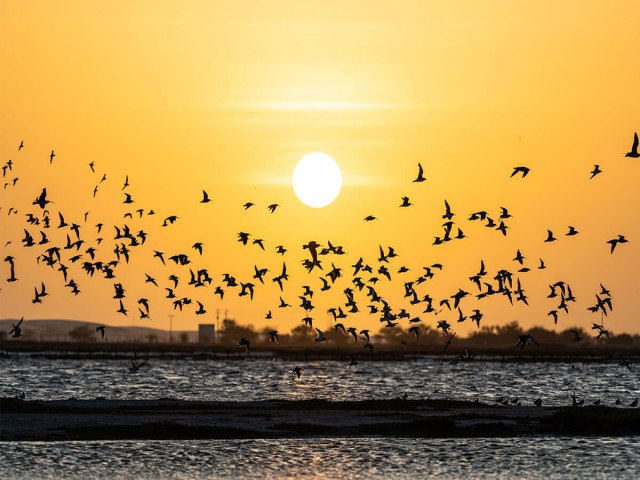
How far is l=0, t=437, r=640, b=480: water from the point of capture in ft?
176

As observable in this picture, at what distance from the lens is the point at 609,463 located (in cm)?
5694

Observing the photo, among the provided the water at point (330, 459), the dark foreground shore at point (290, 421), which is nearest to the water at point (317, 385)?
the dark foreground shore at point (290, 421)

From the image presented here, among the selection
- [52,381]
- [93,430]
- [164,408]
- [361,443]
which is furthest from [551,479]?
[52,381]

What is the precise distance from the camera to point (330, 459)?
190ft

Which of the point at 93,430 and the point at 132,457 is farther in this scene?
the point at 93,430

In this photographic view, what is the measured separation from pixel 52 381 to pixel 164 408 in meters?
48.6

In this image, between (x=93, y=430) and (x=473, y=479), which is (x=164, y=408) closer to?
(x=93, y=430)

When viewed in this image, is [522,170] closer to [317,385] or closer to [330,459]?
[330,459]

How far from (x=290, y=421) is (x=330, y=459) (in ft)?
50.6

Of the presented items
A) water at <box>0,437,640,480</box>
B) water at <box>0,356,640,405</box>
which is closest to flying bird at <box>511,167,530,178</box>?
water at <box>0,437,640,480</box>

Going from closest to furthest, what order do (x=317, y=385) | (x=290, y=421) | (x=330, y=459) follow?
(x=330, y=459) < (x=290, y=421) < (x=317, y=385)

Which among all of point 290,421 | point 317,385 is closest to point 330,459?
point 290,421

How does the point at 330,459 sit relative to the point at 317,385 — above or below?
below

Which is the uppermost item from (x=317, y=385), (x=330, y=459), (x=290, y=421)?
(x=317, y=385)
